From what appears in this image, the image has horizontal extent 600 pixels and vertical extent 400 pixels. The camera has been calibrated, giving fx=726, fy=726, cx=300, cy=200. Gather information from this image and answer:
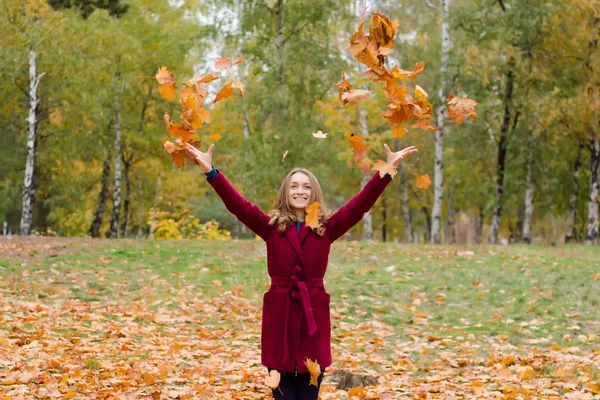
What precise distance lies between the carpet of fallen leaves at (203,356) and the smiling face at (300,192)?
2.36 meters

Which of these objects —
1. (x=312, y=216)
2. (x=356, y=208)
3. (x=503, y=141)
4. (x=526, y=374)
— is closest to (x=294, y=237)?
(x=312, y=216)

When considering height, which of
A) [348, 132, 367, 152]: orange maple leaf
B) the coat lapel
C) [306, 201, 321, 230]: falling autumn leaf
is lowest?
the coat lapel

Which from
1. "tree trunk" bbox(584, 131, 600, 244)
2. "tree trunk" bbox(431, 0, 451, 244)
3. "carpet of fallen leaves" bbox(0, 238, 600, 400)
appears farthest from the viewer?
"tree trunk" bbox(584, 131, 600, 244)

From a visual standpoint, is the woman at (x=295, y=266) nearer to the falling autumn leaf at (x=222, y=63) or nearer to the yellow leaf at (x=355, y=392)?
the falling autumn leaf at (x=222, y=63)

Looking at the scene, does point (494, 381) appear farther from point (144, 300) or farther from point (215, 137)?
point (144, 300)

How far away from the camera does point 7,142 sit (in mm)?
25625

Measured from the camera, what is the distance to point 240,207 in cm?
452

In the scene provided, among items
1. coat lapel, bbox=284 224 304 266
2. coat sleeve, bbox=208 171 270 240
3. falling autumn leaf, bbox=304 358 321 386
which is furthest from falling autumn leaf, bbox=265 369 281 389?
coat sleeve, bbox=208 171 270 240

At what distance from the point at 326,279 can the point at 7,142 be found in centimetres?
1686

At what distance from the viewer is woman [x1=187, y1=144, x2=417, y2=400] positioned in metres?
4.38

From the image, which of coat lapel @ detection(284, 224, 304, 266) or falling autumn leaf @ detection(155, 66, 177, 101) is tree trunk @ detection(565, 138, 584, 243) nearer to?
coat lapel @ detection(284, 224, 304, 266)

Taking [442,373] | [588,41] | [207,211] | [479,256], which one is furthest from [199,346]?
[207,211]

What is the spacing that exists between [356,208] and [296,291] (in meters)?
0.64

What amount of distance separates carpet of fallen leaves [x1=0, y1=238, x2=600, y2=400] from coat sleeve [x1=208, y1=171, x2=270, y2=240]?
2.17 meters
